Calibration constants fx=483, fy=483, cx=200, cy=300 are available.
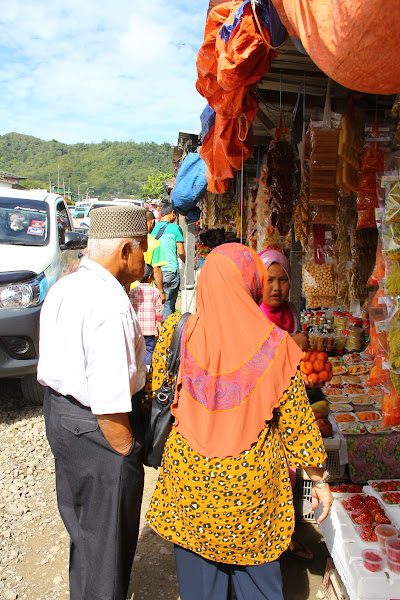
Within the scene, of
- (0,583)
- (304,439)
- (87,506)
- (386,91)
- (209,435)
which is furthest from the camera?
(0,583)

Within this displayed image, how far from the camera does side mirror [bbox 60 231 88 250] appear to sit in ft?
18.0

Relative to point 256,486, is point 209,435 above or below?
above

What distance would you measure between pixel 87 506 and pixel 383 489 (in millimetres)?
1720

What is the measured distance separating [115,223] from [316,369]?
2416mm

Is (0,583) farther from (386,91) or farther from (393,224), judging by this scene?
(386,91)

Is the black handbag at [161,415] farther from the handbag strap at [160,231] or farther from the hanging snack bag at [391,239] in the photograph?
the handbag strap at [160,231]

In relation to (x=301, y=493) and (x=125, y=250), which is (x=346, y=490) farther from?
(x=125, y=250)

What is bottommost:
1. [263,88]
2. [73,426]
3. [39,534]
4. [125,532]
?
[39,534]

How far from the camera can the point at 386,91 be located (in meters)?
1.17

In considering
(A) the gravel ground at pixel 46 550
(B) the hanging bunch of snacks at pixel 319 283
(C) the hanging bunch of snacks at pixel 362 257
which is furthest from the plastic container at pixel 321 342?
(A) the gravel ground at pixel 46 550

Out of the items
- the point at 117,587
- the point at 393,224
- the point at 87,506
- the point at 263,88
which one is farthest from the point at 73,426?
the point at 263,88

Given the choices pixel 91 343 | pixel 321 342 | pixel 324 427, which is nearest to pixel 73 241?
pixel 321 342

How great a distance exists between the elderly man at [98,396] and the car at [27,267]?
8.65ft

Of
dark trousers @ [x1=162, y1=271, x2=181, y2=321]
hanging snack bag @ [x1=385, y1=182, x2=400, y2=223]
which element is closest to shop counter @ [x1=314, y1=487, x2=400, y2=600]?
hanging snack bag @ [x1=385, y1=182, x2=400, y2=223]
